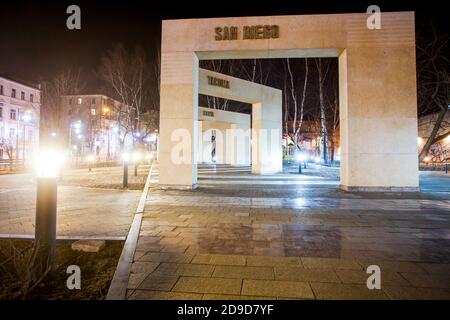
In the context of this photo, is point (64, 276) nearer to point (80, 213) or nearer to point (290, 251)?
point (290, 251)

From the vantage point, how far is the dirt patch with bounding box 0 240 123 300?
313cm

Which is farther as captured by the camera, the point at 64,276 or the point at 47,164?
the point at 47,164

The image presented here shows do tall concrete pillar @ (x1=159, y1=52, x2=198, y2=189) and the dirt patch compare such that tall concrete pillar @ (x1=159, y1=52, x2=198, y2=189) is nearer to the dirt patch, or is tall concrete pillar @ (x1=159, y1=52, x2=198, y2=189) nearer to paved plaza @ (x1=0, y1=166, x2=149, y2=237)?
paved plaza @ (x1=0, y1=166, x2=149, y2=237)

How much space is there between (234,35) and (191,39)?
1.76 meters

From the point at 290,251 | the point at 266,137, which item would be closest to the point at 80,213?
the point at 290,251

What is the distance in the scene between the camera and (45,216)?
3662 mm

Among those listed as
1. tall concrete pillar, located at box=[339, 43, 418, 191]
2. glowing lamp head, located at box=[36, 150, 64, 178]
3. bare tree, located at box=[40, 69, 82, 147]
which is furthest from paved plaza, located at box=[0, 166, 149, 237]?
bare tree, located at box=[40, 69, 82, 147]

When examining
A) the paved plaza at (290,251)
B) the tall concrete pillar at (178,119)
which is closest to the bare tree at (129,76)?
the tall concrete pillar at (178,119)

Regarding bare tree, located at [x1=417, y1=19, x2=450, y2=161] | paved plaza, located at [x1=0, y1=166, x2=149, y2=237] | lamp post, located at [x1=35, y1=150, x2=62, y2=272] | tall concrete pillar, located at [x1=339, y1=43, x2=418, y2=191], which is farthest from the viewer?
bare tree, located at [x1=417, y1=19, x2=450, y2=161]

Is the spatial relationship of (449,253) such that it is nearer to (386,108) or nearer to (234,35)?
(386,108)

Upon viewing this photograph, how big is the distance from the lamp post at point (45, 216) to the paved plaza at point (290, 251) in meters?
A: 1.02

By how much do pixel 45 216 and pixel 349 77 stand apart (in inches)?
440

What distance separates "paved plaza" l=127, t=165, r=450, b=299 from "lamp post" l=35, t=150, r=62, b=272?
1017 millimetres

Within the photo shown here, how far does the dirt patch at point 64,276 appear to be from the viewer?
313 centimetres
